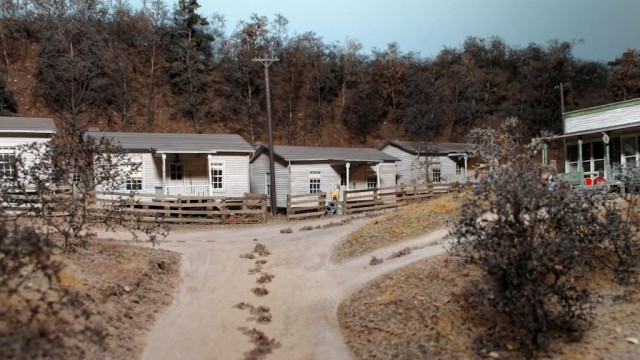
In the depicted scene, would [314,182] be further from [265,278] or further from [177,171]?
[265,278]

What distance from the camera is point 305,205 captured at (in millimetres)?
29172

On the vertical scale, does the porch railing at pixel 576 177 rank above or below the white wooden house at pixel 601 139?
below

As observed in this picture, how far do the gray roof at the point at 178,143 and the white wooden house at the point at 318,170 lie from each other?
2.15 meters

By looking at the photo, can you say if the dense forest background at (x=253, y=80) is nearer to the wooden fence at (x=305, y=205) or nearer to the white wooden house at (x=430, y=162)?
the white wooden house at (x=430, y=162)

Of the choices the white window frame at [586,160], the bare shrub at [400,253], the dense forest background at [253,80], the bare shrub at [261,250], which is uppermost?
the dense forest background at [253,80]

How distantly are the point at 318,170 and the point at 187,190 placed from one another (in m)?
7.89

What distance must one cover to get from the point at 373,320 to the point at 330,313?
118cm

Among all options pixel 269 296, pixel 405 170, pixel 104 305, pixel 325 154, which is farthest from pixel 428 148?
pixel 104 305

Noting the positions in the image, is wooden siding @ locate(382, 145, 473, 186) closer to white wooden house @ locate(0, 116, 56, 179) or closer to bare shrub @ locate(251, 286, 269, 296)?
white wooden house @ locate(0, 116, 56, 179)

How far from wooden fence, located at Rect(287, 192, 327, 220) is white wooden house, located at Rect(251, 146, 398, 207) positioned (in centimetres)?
149

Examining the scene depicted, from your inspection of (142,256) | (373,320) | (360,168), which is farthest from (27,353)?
(360,168)

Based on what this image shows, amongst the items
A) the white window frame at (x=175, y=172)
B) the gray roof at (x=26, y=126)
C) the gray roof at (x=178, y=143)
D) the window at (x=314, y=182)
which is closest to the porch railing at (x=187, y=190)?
the white window frame at (x=175, y=172)

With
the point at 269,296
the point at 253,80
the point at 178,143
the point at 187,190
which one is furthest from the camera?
the point at 253,80

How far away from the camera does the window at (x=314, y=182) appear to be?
103 feet
